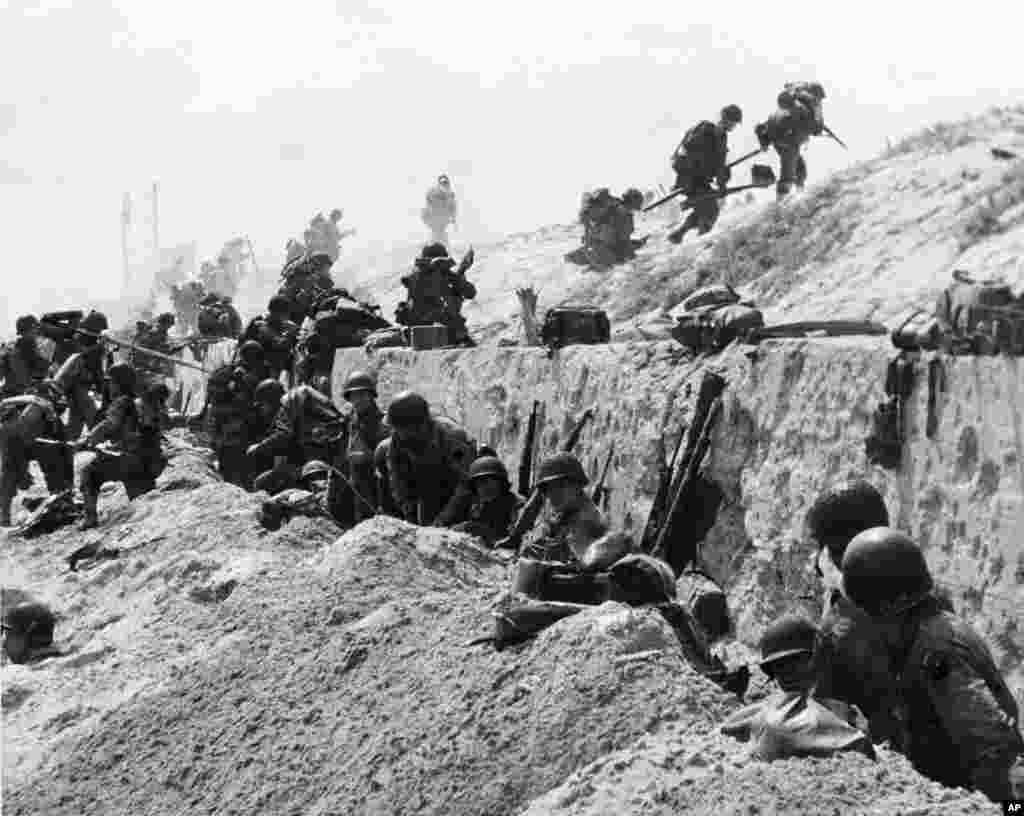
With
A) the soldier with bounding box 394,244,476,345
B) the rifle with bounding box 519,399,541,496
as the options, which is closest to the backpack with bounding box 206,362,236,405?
the soldier with bounding box 394,244,476,345

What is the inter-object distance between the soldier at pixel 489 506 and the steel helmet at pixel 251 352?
24.2ft

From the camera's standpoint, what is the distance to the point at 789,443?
32.1 feet

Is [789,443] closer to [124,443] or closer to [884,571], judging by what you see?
[884,571]

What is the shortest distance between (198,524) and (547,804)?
29.3ft

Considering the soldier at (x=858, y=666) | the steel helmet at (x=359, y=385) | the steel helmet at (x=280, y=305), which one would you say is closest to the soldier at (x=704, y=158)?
the steel helmet at (x=280, y=305)

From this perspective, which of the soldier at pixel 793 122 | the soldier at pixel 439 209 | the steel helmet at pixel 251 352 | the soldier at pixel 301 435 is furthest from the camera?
the soldier at pixel 439 209

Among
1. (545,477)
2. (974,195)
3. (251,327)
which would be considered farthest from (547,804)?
(974,195)

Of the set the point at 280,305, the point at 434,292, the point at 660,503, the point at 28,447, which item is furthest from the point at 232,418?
the point at 660,503

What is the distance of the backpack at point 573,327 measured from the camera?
13.0 m

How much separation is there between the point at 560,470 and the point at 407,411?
110 inches

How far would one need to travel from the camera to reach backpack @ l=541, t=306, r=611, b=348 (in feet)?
42.5

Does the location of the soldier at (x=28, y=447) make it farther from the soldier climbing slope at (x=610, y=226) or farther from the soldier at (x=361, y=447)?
the soldier climbing slope at (x=610, y=226)

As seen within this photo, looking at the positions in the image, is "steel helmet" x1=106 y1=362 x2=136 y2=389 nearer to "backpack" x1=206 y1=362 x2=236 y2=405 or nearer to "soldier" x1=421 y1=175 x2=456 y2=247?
"backpack" x1=206 y1=362 x2=236 y2=405

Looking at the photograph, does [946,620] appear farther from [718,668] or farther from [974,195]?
[974,195]
